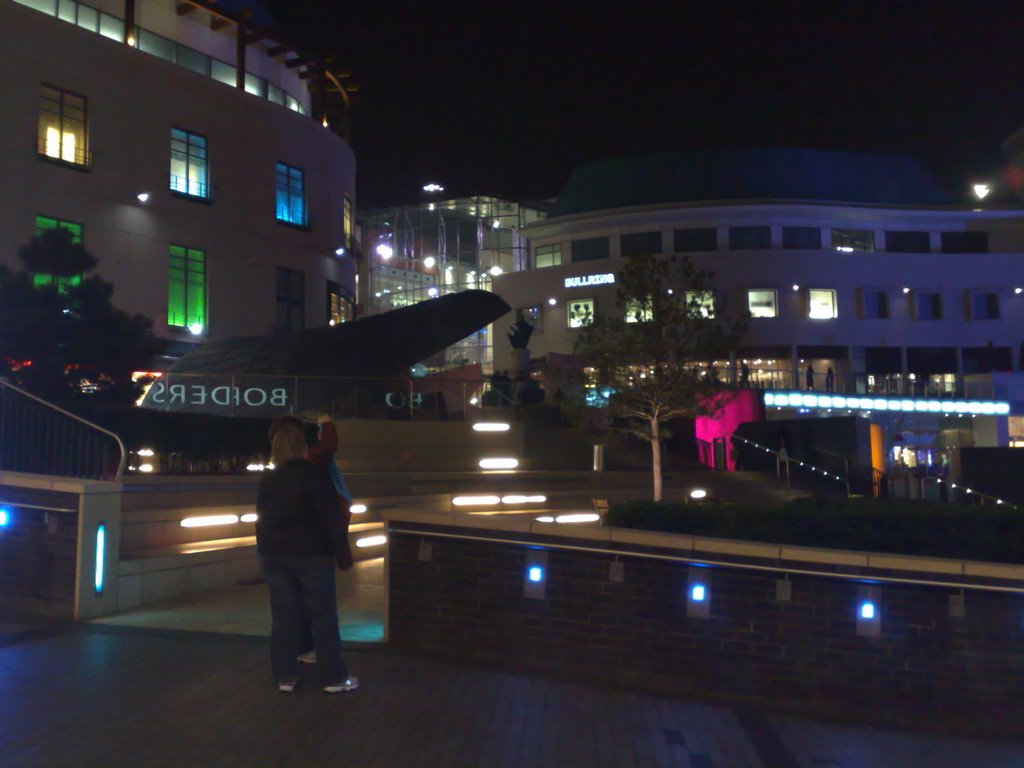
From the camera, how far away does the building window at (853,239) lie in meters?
50.9

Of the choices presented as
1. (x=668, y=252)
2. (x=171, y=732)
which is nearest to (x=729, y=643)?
(x=171, y=732)

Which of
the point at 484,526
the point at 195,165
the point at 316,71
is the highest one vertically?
the point at 316,71

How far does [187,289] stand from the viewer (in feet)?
106

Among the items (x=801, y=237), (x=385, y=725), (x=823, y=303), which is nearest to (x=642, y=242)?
(x=801, y=237)

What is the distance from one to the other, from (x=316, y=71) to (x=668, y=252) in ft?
65.9

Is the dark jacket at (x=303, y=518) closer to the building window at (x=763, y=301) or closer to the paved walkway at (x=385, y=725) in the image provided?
the paved walkway at (x=385, y=725)

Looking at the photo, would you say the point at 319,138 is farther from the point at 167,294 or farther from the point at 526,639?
the point at 526,639

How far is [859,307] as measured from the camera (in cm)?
4897

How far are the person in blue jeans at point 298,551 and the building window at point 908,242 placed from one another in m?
50.5

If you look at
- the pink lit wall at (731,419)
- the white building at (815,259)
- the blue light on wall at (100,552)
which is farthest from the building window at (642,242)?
the blue light on wall at (100,552)

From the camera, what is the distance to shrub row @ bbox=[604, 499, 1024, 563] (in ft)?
23.1

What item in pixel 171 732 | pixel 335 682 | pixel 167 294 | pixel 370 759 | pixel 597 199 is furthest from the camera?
pixel 597 199

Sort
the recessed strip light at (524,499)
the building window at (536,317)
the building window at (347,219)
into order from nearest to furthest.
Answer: the recessed strip light at (524,499)
the building window at (347,219)
the building window at (536,317)

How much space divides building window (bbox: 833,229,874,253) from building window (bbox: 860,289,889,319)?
3023 millimetres
